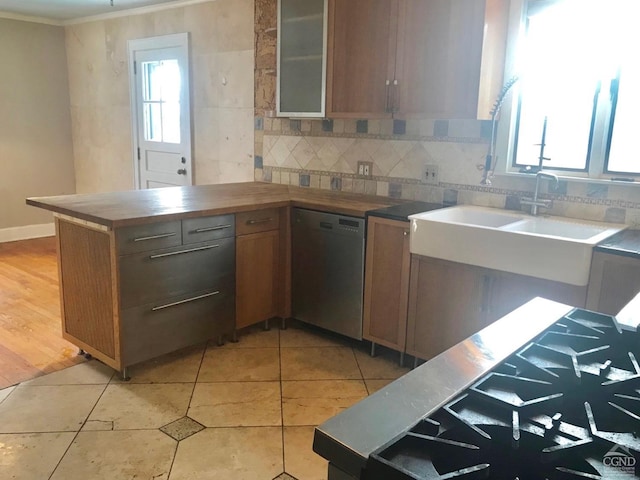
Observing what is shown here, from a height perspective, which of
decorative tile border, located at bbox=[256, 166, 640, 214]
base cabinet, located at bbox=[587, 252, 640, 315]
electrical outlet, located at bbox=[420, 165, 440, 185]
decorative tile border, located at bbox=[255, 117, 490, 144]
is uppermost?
decorative tile border, located at bbox=[255, 117, 490, 144]

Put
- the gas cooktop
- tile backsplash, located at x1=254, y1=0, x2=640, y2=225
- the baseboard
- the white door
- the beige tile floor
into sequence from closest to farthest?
the gas cooktop, the beige tile floor, tile backsplash, located at x1=254, y1=0, x2=640, y2=225, the white door, the baseboard

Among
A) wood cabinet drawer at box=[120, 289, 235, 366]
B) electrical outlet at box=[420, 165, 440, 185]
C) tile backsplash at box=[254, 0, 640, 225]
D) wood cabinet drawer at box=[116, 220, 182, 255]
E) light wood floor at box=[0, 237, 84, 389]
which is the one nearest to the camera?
wood cabinet drawer at box=[116, 220, 182, 255]

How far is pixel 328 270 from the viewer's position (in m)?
3.28

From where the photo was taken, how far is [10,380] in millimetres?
2797

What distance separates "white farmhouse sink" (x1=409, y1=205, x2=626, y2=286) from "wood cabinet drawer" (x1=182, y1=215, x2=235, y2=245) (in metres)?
1.05

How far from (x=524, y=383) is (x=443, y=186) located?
2486 millimetres

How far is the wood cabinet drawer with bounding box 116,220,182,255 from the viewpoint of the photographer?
2604 mm

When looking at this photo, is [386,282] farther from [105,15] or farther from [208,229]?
[105,15]

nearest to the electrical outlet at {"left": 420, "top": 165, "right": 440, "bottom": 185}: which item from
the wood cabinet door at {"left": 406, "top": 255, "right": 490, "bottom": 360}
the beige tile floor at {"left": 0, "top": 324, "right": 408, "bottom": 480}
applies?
the wood cabinet door at {"left": 406, "top": 255, "right": 490, "bottom": 360}

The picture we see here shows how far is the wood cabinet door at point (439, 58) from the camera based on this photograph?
2.78 m

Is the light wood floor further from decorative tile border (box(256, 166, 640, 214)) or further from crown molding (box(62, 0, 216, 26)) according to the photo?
crown molding (box(62, 0, 216, 26))

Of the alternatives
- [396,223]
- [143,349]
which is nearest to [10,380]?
[143,349]

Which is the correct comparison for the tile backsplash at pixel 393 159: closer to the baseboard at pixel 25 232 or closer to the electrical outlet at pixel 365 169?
the electrical outlet at pixel 365 169

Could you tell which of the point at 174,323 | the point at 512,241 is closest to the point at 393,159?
the point at 512,241
